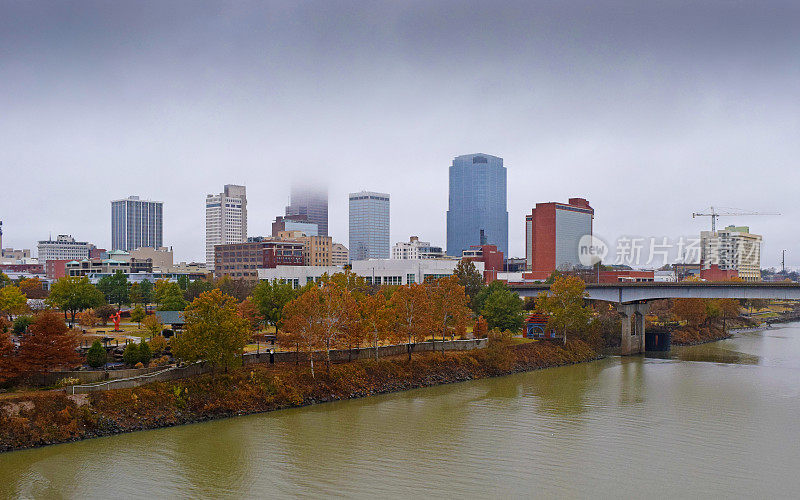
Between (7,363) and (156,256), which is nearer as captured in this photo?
(7,363)

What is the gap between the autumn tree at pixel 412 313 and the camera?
173 ft

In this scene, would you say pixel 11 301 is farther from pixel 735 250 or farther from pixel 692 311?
pixel 735 250

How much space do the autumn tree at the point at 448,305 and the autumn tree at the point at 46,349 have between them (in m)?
28.6

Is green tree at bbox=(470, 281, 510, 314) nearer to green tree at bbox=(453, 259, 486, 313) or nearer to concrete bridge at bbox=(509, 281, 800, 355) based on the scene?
green tree at bbox=(453, 259, 486, 313)

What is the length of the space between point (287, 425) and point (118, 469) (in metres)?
9.74

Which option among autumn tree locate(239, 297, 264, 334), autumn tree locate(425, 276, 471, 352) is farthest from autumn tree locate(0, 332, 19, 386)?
autumn tree locate(425, 276, 471, 352)

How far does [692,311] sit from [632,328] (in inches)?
725

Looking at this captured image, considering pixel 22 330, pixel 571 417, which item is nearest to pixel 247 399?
pixel 571 417

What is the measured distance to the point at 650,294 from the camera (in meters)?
73.1

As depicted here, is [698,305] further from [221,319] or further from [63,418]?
[63,418]

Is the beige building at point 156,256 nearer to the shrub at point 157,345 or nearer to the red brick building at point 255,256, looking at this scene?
the red brick building at point 255,256

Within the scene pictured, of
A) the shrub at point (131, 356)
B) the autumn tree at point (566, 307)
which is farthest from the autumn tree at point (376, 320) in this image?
the autumn tree at point (566, 307)

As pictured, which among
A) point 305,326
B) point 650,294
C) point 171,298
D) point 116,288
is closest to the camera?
point 305,326

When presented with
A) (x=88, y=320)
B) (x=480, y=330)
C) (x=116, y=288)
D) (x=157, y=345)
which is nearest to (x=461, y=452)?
(x=157, y=345)
